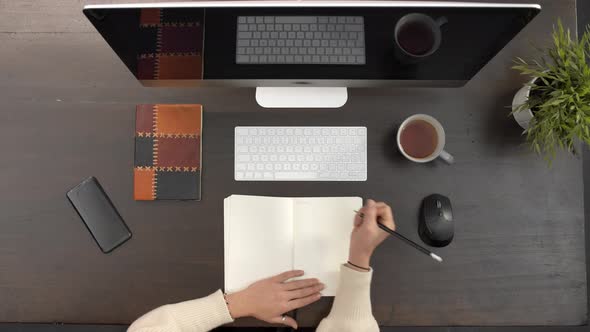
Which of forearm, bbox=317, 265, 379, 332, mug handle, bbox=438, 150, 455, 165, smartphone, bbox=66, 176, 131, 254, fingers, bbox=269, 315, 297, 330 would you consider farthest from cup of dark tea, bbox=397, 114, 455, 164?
smartphone, bbox=66, 176, 131, 254

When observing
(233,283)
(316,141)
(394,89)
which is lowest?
(233,283)

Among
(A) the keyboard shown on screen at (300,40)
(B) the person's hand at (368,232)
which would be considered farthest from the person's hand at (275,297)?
(A) the keyboard shown on screen at (300,40)

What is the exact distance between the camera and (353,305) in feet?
2.62

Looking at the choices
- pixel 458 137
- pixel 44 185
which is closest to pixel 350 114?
pixel 458 137

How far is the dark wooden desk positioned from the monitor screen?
0.10 meters

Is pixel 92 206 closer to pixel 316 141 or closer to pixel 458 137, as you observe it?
pixel 316 141

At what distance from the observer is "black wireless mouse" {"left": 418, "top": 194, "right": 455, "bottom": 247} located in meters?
0.83

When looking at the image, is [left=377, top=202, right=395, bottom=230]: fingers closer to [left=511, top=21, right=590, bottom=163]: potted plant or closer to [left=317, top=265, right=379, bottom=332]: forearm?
[left=317, top=265, right=379, bottom=332]: forearm

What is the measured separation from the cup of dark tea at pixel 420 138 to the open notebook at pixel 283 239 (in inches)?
6.9

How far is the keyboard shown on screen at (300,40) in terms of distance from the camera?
731mm

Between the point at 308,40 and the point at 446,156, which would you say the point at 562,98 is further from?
the point at 308,40

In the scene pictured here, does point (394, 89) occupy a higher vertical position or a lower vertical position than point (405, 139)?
higher

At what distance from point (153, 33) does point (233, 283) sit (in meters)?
0.56

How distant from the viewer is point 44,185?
2.89ft
